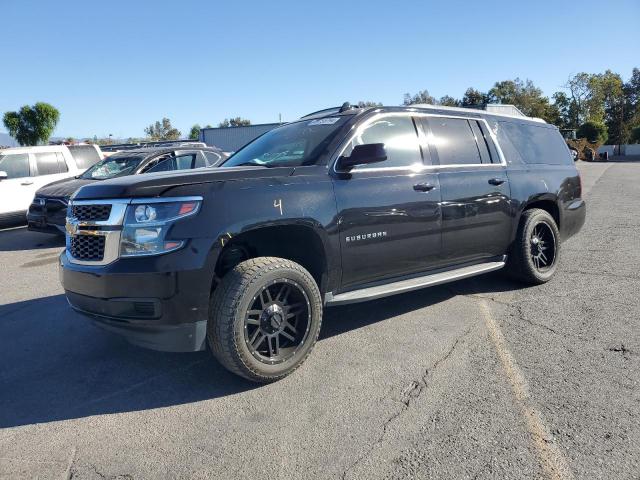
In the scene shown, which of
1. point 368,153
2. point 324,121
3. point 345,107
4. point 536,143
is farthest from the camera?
point 536,143

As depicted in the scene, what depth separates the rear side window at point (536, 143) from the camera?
539cm

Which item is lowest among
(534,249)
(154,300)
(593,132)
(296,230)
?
(534,249)

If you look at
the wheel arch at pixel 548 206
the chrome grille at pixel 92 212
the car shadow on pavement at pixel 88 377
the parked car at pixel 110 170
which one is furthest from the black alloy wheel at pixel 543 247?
the parked car at pixel 110 170

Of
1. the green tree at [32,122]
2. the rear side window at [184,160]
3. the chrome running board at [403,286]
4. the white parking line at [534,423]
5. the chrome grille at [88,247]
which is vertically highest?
the green tree at [32,122]

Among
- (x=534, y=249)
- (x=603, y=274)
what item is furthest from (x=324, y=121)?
(x=603, y=274)

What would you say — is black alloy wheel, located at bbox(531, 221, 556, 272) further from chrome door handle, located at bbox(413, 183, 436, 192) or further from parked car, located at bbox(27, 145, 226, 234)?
parked car, located at bbox(27, 145, 226, 234)

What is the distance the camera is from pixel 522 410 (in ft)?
9.44

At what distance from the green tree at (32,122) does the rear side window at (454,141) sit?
44.3 meters

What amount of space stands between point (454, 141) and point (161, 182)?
289cm

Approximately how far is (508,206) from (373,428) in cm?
311

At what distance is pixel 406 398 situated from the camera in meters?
3.07

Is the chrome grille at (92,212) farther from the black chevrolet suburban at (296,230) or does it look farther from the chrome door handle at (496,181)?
the chrome door handle at (496,181)

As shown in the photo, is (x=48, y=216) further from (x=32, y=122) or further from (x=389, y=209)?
(x=32, y=122)

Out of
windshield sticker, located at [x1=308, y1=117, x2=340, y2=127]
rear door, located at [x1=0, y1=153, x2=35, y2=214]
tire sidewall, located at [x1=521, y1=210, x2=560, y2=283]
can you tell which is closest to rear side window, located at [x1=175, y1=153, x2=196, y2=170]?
rear door, located at [x1=0, y1=153, x2=35, y2=214]
